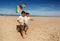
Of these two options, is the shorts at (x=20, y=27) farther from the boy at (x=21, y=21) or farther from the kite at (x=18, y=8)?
the kite at (x=18, y=8)

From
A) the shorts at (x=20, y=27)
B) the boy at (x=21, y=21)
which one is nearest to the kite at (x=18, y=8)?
the boy at (x=21, y=21)

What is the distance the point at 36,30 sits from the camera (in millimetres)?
4203

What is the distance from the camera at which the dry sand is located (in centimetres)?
418

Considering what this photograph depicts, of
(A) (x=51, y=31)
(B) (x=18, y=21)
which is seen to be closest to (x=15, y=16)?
(B) (x=18, y=21)

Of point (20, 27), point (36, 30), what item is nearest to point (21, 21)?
point (20, 27)

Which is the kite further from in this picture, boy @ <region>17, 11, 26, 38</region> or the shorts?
the shorts

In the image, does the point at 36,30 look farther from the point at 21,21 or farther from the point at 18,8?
the point at 18,8

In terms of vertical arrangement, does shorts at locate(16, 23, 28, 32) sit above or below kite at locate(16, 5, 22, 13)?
below

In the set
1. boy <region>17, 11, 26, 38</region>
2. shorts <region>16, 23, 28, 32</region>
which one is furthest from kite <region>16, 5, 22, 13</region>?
shorts <region>16, 23, 28, 32</region>

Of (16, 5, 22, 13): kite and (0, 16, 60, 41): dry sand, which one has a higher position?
(16, 5, 22, 13): kite

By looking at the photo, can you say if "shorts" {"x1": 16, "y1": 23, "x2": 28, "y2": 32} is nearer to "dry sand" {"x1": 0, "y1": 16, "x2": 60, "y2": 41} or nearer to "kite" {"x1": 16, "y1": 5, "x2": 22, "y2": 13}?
"dry sand" {"x1": 0, "y1": 16, "x2": 60, "y2": 41}

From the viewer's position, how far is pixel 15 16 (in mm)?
4172

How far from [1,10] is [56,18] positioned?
0.56 metres

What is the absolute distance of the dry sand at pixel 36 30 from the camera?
165 inches
